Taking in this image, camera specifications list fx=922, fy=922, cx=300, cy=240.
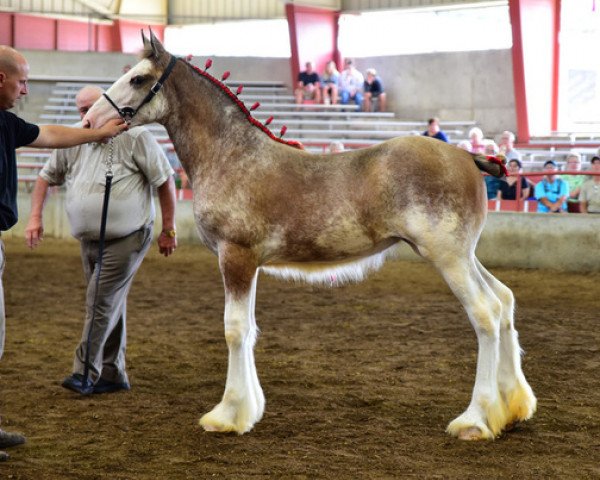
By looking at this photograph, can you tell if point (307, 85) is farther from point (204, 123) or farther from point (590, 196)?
point (204, 123)

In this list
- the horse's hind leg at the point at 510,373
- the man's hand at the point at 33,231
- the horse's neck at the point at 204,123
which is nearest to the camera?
the horse's hind leg at the point at 510,373

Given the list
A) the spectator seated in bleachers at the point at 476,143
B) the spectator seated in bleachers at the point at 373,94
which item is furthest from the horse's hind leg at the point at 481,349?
the spectator seated in bleachers at the point at 373,94

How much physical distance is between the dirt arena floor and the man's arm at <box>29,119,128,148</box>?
1581mm

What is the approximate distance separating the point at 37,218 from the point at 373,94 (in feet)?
56.3

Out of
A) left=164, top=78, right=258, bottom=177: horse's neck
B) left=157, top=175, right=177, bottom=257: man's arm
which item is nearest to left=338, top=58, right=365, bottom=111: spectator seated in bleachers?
left=157, top=175, right=177, bottom=257: man's arm

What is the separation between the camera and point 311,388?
6.10 m

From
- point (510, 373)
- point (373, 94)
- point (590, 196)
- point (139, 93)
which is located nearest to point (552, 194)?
point (590, 196)

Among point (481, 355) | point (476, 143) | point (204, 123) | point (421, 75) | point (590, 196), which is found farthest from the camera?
point (421, 75)

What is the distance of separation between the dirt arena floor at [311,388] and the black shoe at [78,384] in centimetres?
6

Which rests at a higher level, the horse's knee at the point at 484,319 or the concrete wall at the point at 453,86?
the concrete wall at the point at 453,86

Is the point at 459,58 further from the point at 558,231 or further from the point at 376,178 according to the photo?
the point at 376,178

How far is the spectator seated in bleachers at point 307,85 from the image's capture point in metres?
22.8

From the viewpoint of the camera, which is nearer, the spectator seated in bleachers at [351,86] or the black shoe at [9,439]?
the black shoe at [9,439]

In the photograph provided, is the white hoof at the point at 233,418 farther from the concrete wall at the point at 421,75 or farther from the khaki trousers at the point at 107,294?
the concrete wall at the point at 421,75
